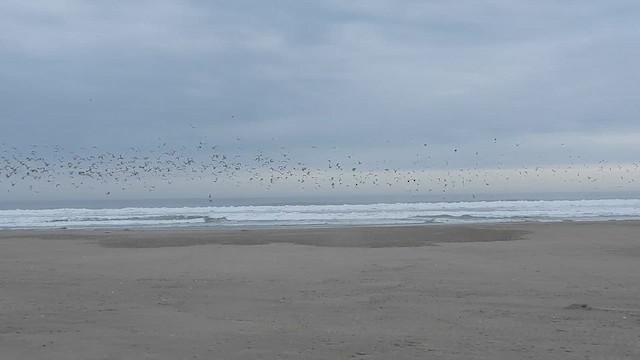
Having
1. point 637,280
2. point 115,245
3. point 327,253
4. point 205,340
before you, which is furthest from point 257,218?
point 205,340

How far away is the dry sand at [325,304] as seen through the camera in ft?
23.0

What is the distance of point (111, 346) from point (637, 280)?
972 centimetres

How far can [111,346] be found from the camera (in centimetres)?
708

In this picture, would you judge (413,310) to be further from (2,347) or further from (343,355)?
(2,347)

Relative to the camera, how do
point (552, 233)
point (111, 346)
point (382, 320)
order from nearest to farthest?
point (111, 346)
point (382, 320)
point (552, 233)

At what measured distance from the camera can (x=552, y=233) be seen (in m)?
25.1

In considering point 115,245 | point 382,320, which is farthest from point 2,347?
point 115,245

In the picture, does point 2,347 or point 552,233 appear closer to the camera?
point 2,347

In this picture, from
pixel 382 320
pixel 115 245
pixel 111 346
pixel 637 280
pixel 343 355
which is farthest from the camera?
pixel 115 245

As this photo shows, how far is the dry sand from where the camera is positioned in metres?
7.00

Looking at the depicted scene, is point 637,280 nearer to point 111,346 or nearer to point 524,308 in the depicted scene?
point 524,308

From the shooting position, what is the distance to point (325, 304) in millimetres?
9648

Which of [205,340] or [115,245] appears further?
[115,245]

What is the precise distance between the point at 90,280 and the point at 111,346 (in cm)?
594
